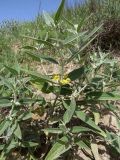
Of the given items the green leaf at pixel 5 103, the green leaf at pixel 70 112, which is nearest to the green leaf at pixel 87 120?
the green leaf at pixel 70 112

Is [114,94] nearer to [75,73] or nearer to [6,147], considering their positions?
[75,73]

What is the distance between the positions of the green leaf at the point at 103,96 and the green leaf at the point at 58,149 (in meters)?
0.34

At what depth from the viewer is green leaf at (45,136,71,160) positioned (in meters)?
2.41

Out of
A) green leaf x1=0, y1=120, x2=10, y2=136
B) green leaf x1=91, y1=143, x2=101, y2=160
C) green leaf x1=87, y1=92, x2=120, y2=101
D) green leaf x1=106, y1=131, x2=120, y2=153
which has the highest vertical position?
green leaf x1=87, y1=92, x2=120, y2=101

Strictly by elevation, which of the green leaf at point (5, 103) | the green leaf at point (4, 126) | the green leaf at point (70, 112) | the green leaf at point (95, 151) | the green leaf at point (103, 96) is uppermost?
the green leaf at point (103, 96)

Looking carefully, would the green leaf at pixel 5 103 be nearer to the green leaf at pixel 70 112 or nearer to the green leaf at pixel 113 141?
the green leaf at pixel 70 112

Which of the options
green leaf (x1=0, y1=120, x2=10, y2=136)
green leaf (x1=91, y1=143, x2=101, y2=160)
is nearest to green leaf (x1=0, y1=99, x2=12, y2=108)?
green leaf (x1=0, y1=120, x2=10, y2=136)

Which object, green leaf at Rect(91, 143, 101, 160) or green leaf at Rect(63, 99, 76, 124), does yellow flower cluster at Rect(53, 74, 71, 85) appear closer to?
green leaf at Rect(63, 99, 76, 124)

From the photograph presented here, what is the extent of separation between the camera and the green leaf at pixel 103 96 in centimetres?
258

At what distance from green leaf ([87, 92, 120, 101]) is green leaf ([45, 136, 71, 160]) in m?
0.34

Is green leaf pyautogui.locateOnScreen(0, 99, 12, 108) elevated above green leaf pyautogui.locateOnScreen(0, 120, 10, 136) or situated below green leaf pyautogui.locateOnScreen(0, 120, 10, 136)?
above

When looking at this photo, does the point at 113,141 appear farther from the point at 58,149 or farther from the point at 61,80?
the point at 61,80

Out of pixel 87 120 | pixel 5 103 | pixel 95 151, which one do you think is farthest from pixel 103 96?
pixel 5 103

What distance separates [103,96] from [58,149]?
0.43 m
